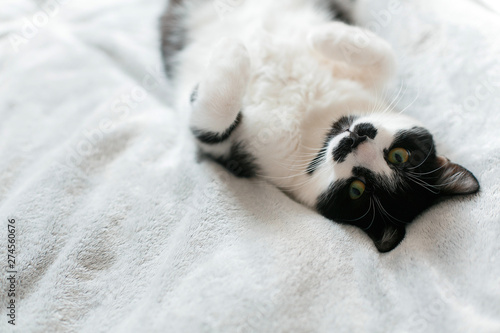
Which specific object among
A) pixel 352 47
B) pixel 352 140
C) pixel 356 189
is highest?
pixel 352 47

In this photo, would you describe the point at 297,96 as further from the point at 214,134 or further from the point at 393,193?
the point at 393,193

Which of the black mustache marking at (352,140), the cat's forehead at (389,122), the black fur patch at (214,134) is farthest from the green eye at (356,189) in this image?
the black fur patch at (214,134)

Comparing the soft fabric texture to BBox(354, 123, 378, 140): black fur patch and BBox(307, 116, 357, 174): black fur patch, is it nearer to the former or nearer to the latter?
BBox(307, 116, 357, 174): black fur patch

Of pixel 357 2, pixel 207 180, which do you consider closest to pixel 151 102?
pixel 207 180

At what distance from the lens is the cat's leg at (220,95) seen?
4.22ft

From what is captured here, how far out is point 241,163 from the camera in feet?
4.53

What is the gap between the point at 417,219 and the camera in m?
1.21

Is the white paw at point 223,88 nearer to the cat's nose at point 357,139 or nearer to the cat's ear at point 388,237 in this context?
the cat's nose at point 357,139

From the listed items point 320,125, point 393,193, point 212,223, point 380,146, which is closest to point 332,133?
point 320,125

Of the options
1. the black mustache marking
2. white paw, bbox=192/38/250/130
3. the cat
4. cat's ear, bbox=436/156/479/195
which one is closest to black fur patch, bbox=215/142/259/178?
the cat

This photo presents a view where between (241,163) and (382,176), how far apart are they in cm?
54

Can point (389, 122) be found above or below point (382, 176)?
above

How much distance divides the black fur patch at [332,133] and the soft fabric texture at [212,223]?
170 millimetres

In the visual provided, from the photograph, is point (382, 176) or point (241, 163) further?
point (241, 163)
